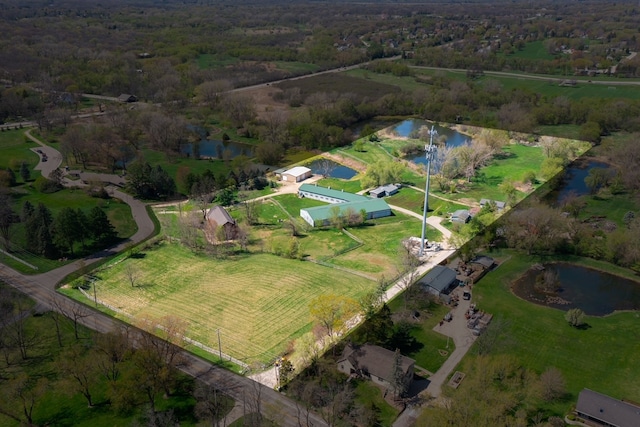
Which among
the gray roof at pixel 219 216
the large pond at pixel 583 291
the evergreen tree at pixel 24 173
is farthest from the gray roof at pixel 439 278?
the evergreen tree at pixel 24 173

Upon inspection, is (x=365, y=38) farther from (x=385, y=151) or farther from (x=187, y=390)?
(x=187, y=390)

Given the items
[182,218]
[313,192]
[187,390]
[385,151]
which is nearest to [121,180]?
[182,218]

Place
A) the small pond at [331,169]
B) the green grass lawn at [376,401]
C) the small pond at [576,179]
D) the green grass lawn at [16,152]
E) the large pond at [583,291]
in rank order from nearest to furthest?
the green grass lawn at [376,401], the large pond at [583,291], the small pond at [576,179], the green grass lawn at [16,152], the small pond at [331,169]

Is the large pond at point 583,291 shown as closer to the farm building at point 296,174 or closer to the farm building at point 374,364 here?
the farm building at point 374,364

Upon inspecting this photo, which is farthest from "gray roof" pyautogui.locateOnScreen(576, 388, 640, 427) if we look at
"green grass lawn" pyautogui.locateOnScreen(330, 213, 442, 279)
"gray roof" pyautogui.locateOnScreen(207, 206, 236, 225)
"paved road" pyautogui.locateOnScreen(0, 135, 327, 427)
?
"gray roof" pyautogui.locateOnScreen(207, 206, 236, 225)

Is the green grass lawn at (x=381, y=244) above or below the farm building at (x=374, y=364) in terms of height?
below

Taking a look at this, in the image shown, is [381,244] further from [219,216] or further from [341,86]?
[341,86]
